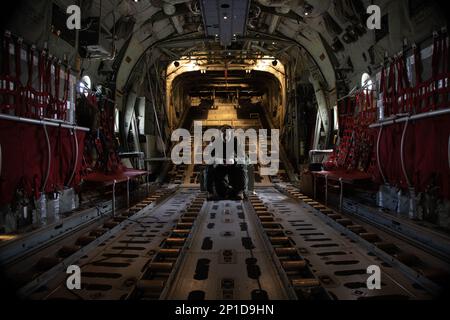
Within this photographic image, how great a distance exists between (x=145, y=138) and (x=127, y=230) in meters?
5.63

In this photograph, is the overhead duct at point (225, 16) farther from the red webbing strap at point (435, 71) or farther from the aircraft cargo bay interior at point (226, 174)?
the red webbing strap at point (435, 71)

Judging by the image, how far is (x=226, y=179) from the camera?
7031 millimetres

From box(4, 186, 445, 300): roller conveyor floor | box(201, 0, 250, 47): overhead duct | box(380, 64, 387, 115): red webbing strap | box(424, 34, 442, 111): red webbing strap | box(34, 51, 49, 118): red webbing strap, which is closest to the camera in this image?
box(4, 186, 445, 300): roller conveyor floor

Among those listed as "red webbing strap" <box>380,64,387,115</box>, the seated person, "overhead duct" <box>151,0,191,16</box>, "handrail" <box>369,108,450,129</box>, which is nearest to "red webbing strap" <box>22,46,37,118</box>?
"overhead duct" <box>151,0,191,16</box>

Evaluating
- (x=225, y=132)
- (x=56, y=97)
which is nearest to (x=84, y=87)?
(x=56, y=97)

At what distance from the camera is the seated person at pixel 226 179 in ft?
22.7

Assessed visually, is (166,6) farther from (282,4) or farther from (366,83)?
(366,83)

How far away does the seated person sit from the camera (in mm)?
6910

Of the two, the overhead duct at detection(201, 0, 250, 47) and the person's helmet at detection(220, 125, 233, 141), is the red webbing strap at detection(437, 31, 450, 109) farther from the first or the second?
the person's helmet at detection(220, 125, 233, 141)

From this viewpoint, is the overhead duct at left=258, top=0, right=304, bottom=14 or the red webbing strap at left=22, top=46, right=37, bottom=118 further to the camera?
the overhead duct at left=258, top=0, right=304, bottom=14

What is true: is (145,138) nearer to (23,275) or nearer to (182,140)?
(182,140)

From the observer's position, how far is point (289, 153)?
1158cm
